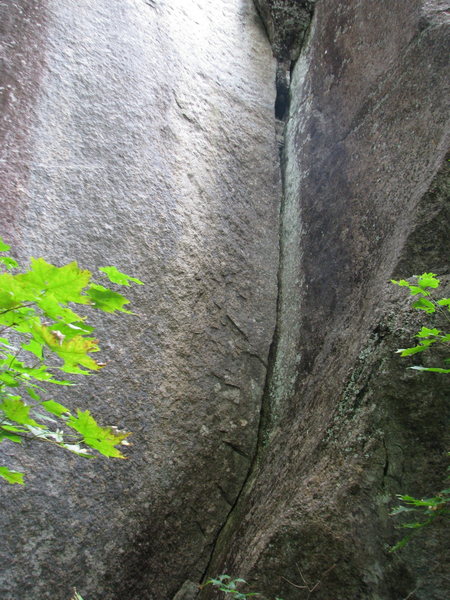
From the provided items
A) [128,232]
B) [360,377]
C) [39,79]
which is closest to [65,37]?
[39,79]

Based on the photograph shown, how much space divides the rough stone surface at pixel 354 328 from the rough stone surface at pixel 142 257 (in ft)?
0.69

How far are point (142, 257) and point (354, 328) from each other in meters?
1.18

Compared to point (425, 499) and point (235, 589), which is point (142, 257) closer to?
point (235, 589)

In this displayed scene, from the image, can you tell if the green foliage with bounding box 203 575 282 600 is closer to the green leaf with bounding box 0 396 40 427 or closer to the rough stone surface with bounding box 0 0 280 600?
the rough stone surface with bounding box 0 0 280 600

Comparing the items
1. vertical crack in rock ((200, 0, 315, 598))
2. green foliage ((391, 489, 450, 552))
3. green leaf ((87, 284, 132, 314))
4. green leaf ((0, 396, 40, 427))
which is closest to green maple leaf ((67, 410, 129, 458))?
green leaf ((0, 396, 40, 427))

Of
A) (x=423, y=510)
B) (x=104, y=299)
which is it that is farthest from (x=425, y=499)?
(x=104, y=299)

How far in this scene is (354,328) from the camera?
2.35 meters

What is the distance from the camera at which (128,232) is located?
281cm

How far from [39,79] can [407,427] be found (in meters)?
2.55

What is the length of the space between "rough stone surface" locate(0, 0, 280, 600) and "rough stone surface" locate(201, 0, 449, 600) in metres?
0.21

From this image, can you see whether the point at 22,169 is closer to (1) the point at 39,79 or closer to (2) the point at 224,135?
(1) the point at 39,79

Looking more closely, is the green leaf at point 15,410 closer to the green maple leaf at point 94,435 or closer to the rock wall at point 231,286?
the green maple leaf at point 94,435

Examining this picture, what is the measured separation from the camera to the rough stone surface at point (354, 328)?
170cm

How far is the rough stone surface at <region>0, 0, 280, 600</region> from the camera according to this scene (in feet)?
7.07
